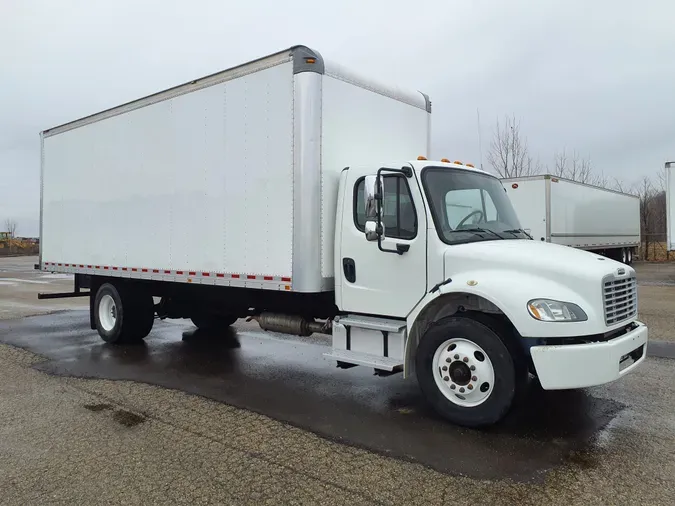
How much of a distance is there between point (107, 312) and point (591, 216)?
62.6 ft

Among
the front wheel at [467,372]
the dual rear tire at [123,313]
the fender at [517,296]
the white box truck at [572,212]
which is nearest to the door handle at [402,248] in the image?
the fender at [517,296]

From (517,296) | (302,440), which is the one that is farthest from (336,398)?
(517,296)

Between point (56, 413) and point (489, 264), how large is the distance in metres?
4.53

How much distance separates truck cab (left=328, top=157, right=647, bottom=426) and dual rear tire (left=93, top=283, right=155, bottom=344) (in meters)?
4.43

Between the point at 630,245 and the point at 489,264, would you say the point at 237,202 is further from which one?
the point at 630,245

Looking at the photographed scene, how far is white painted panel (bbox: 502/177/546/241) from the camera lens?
1809 centimetres

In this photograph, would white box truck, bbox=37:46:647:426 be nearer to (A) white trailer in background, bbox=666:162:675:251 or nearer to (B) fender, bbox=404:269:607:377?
(B) fender, bbox=404:269:607:377

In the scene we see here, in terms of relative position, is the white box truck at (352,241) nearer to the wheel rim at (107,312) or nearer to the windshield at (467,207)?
the windshield at (467,207)

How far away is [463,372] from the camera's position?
4.89 m

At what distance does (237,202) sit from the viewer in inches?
262

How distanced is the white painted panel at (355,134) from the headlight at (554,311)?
208cm

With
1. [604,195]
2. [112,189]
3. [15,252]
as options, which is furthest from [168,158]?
[15,252]

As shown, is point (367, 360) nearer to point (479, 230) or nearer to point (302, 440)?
point (302, 440)

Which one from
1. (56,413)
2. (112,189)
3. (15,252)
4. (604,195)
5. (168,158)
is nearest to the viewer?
(56,413)
